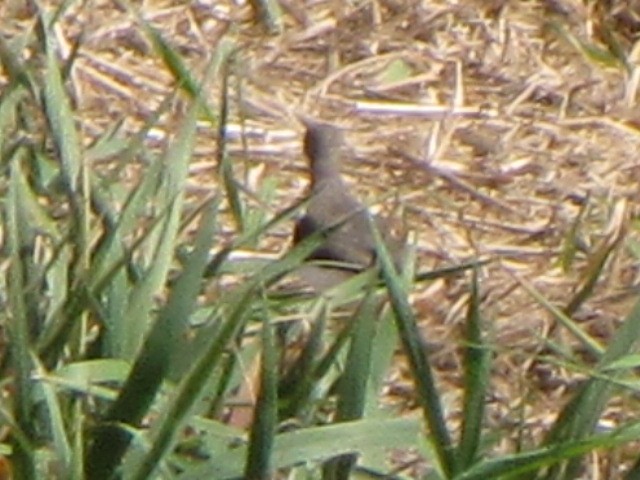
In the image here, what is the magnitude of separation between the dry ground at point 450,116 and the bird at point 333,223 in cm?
13

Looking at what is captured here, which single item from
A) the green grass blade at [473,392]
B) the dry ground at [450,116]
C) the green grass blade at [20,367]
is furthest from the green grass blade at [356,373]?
the dry ground at [450,116]

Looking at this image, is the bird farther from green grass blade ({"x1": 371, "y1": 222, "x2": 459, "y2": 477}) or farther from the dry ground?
green grass blade ({"x1": 371, "y1": 222, "x2": 459, "y2": 477})

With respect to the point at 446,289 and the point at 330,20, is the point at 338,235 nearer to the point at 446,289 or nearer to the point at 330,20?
the point at 446,289

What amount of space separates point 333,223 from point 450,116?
1.53m

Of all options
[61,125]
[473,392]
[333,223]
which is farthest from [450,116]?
[473,392]

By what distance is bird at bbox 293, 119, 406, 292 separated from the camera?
13.0ft

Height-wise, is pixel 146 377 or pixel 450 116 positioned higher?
pixel 146 377

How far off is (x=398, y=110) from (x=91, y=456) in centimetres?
221

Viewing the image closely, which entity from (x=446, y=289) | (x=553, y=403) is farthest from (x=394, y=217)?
(x=553, y=403)

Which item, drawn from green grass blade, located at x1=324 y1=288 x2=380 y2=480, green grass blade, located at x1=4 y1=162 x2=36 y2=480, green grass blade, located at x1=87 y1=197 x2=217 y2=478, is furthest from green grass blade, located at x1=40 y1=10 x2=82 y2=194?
green grass blade, located at x1=324 y1=288 x2=380 y2=480

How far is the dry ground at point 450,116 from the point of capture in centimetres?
452

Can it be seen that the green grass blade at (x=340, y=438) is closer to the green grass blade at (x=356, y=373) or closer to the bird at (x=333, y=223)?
the green grass blade at (x=356, y=373)

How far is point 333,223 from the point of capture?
12.1 ft

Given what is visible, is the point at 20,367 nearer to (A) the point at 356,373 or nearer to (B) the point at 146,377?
(B) the point at 146,377
